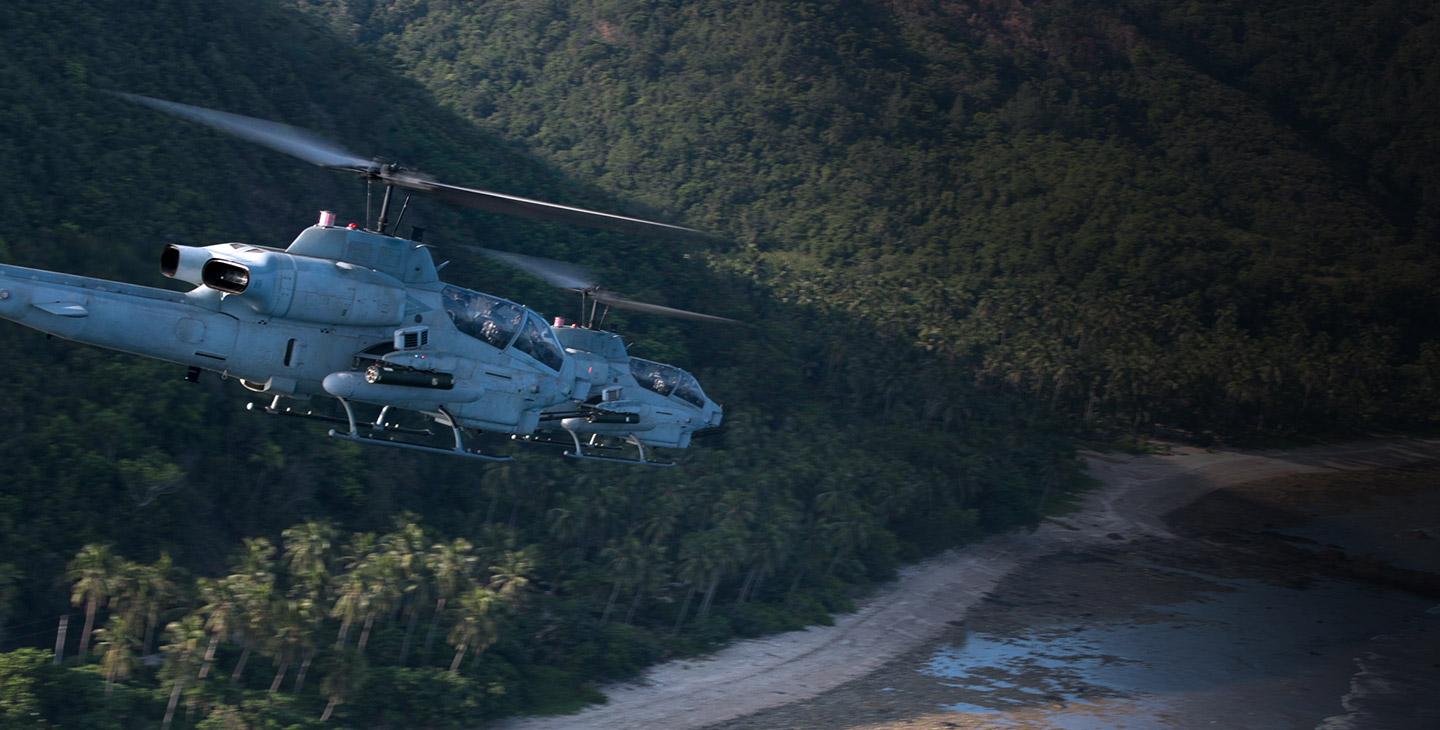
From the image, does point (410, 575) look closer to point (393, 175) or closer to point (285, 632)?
point (285, 632)

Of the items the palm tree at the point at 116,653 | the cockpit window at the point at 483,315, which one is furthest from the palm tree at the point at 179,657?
the cockpit window at the point at 483,315

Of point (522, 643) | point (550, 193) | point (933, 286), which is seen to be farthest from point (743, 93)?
point (522, 643)

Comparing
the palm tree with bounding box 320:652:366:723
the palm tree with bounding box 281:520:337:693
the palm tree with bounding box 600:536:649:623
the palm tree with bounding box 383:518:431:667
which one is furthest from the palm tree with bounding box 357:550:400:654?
the palm tree with bounding box 600:536:649:623

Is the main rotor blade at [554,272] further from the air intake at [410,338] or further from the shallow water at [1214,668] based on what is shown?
the shallow water at [1214,668]

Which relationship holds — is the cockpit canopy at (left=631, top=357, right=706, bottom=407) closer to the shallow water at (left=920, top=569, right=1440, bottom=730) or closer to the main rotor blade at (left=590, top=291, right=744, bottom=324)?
the main rotor blade at (left=590, top=291, right=744, bottom=324)

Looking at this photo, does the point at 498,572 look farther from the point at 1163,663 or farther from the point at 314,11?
the point at 314,11

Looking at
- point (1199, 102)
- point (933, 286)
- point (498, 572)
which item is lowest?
point (498, 572)

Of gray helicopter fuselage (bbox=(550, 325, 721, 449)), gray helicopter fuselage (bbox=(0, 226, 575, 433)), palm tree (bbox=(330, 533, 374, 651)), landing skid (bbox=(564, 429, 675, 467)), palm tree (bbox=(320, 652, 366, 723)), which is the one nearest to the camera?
gray helicopter fuselage (bbox=(0, 226, 575, 433))
